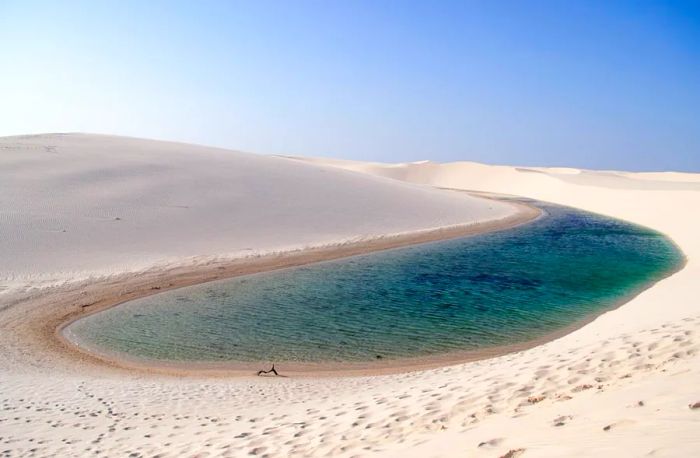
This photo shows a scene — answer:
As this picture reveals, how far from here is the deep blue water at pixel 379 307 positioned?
33.8ft

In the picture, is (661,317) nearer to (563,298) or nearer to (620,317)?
(620,317)

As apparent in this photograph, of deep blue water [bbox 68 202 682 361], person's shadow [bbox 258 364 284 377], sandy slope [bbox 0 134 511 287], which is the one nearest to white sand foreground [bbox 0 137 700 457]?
person's shadow [bbox 258 364 284 377]

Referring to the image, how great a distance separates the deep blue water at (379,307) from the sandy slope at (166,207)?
10.8 feet

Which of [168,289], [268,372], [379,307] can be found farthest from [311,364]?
[168,289]

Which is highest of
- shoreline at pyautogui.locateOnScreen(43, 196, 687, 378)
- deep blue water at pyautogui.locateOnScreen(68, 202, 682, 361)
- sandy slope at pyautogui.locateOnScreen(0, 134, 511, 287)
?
sandy slope at pyautogui.locateOnScreen(0, 134, 511, 287)

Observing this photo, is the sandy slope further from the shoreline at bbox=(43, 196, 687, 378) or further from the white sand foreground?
the white sand foreground

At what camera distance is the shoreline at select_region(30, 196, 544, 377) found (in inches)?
359

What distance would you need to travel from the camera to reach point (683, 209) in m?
29.2

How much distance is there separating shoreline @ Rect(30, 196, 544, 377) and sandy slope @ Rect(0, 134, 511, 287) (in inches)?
33.4

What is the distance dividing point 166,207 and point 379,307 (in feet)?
41.9

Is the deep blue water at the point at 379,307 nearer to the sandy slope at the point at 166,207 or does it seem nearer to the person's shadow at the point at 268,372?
the person's shadow at the point at 268,372

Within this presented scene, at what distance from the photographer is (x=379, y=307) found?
12.7 m

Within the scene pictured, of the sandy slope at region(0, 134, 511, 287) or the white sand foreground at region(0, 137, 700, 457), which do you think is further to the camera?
the sandy slope at region(0, 134, 511, 287)

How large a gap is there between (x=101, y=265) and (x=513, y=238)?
16.1 metres
